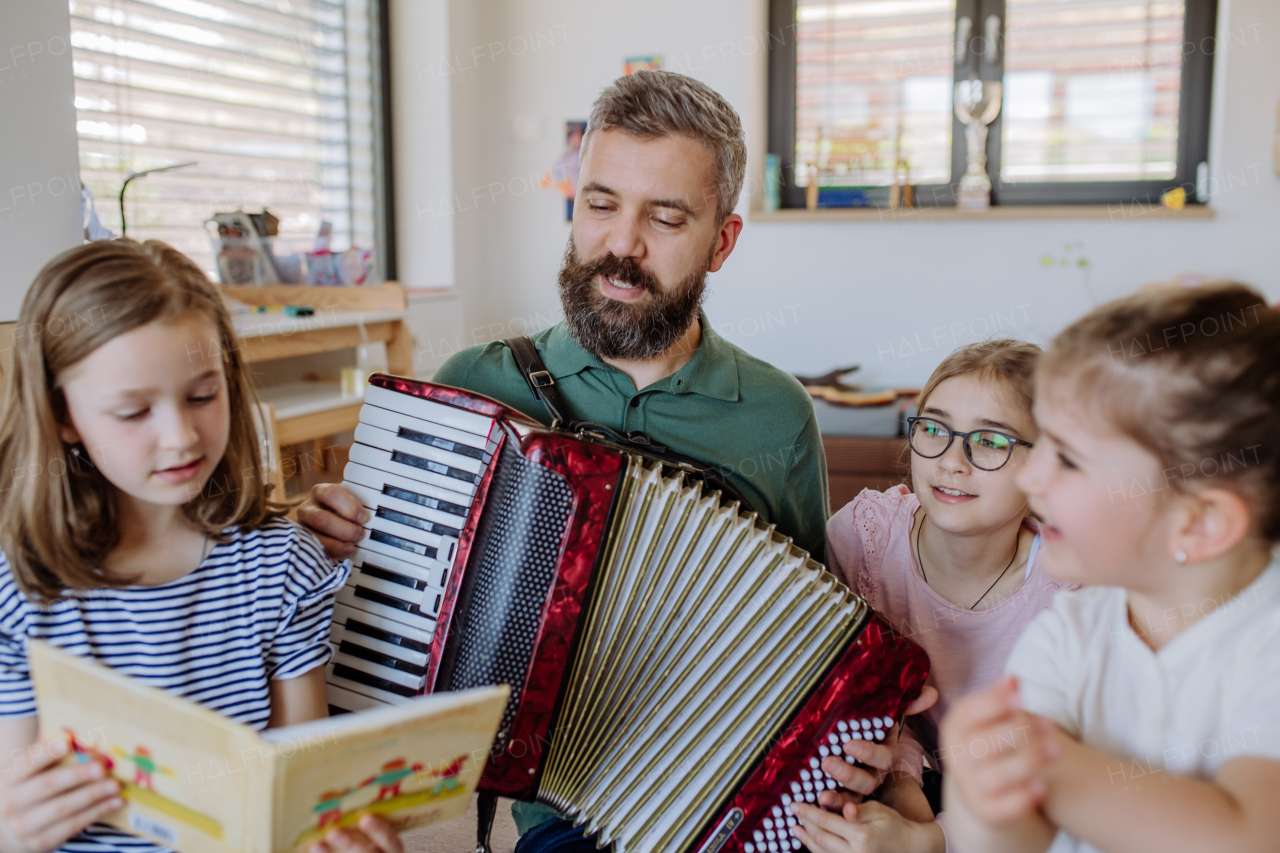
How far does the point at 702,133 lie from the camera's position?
1434 mm

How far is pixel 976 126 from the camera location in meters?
3.80

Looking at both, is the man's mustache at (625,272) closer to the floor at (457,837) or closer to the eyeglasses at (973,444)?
the eyeglasses at (973,444)

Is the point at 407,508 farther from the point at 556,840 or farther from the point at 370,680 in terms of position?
the point at 556,840

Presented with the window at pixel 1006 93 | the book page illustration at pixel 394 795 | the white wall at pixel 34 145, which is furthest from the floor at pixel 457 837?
the window at pixel 1006 93

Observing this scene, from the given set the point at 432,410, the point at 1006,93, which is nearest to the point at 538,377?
the point at 432,410

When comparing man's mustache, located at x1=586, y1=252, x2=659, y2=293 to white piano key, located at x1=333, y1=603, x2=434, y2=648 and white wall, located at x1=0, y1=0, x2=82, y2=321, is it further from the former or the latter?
white wall, located at x1=0, y1=0, x2=82, y2=321

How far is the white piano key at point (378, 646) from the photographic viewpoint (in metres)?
1.15

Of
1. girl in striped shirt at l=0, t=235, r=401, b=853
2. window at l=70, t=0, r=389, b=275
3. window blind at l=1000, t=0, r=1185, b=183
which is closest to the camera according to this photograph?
girl in striped shirt at l=0, t=235, r=401, b=853

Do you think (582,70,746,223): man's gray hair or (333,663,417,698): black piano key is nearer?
(333,663,417,698): black piano key

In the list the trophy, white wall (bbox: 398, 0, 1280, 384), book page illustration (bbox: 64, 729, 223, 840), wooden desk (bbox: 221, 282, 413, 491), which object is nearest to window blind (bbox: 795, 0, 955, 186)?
the trophy

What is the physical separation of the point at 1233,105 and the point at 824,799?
3.43 metres

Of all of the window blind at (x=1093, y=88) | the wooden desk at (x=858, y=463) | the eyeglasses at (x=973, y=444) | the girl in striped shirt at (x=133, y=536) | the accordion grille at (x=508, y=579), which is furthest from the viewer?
the window blind at (x=1093, y=88)

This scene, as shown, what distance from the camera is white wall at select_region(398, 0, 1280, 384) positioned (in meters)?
3.57

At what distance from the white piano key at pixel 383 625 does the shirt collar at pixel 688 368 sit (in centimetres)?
48
